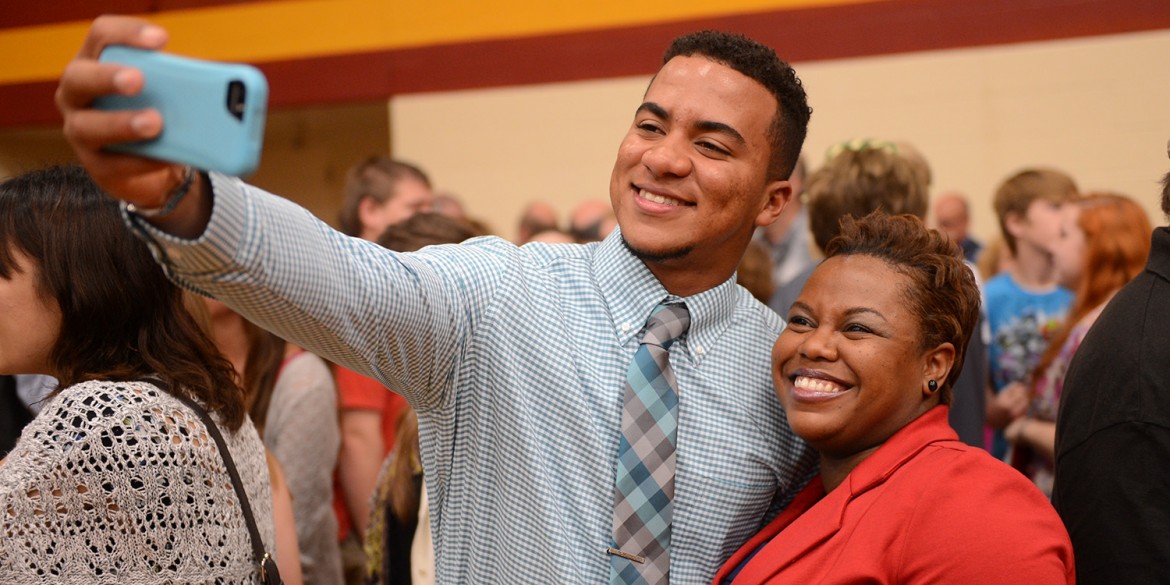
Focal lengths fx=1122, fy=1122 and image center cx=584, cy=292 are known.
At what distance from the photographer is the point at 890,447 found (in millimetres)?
1796

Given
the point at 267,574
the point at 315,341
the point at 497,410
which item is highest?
Result: the point at 315,341

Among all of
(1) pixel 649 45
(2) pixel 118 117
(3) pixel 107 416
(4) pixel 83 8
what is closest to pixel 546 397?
(3) pixel 107 416

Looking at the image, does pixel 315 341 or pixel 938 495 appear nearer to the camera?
pixel 315 341

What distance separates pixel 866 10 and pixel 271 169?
619 cm

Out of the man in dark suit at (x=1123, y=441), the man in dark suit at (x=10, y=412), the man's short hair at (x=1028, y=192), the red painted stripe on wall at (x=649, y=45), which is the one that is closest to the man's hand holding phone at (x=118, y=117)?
the man in dark suit at (x=1123, y=441)

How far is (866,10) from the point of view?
6.47 m

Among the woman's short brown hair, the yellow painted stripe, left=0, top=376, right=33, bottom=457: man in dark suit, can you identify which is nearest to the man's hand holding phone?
the woman's short brown hair

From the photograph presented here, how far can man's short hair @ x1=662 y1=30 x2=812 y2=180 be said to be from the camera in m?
1.86

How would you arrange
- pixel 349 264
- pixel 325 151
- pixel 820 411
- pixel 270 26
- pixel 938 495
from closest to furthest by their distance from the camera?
pixel 349 264 → pixel 938 495 → pixel 820 411 → pixel 270 26 → pixel 325 151

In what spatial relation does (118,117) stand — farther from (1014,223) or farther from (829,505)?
(1014,223)

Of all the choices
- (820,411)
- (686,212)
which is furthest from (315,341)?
(820,411)

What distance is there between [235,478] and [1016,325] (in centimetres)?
319

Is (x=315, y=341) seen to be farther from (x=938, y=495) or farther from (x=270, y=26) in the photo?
(x=270, y=26)

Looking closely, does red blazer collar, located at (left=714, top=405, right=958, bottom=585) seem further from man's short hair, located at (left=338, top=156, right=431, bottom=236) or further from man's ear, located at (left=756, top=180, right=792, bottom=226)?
man's short hair, located at (left=338, top=156, right=431, bottom=236)
